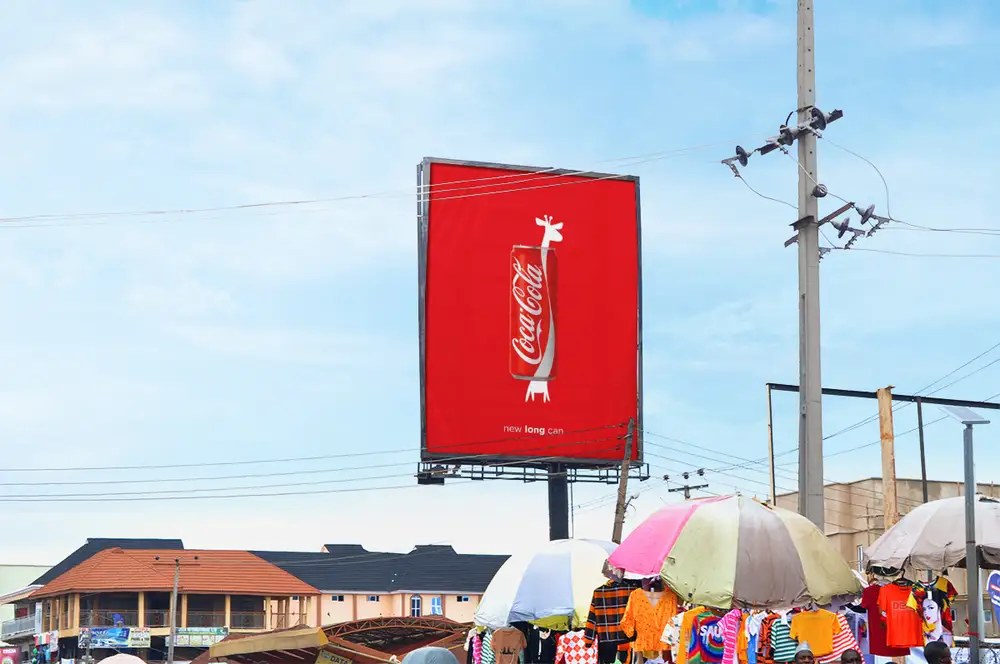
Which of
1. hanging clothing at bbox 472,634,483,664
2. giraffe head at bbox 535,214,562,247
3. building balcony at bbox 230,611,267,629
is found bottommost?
building balcony at bbox 230,611,267,629

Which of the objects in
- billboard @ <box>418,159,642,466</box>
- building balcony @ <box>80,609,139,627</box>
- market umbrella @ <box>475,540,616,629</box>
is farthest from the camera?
building balcony @ <box>80,609,139,627</box>

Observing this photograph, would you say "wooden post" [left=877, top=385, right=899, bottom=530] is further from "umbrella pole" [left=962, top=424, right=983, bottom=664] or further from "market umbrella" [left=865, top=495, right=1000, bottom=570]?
"umbrella pole" [left=962, top=424, right=983, bottom=664]

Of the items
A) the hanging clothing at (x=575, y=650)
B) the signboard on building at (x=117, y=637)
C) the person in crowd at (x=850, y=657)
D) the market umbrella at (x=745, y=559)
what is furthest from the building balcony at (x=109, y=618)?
the person in crowd at (x=850, y=657)

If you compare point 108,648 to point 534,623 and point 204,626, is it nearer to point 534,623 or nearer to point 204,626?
point 204,626

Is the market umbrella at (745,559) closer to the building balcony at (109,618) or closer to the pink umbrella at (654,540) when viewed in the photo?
the pink umbrella at (654,540)

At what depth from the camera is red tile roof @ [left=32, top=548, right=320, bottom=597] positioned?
7969cm

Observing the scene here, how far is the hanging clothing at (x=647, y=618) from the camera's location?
15695 millimetres

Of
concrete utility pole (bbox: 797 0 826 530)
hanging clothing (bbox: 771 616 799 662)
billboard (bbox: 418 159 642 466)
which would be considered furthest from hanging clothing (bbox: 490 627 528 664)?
billboard (bbox: 418 159 642 466)

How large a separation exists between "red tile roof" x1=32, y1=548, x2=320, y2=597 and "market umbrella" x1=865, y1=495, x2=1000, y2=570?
6727 cm

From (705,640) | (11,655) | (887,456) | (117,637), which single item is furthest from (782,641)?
(11,655)

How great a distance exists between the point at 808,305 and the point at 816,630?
7.12 meters

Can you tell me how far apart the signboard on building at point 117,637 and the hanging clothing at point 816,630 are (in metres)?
68.6

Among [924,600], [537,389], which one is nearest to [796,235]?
[924,600]

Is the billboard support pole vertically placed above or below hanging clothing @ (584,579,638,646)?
above
